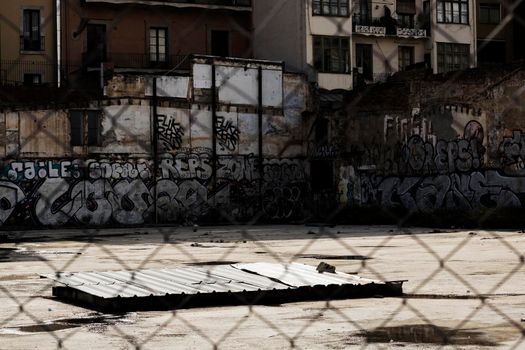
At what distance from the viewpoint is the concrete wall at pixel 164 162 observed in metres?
29.8

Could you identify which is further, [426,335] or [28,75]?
[28,75]

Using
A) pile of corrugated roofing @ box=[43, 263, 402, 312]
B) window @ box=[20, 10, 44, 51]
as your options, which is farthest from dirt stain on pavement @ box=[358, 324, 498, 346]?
window @ box=[20, 10, 44, 51]

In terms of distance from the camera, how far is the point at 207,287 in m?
8.72

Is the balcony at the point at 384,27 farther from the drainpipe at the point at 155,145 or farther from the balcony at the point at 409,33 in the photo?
the drainpipe at the point at 155,145

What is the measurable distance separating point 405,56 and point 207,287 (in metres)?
28.4

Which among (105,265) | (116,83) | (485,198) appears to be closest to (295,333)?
(105,265)

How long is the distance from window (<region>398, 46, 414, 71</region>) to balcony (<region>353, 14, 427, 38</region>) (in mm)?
488

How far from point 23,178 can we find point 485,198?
13.2 metres

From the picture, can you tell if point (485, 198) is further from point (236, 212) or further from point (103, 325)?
point (103, 325)

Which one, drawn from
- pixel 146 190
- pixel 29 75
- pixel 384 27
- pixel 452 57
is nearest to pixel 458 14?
pixel 452 57

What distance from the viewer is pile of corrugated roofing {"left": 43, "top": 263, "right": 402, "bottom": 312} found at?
8234 mm

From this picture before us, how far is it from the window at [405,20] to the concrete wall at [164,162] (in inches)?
236

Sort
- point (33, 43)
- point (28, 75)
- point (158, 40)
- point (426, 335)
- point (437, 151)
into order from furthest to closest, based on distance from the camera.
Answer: point (28, 75), point (437, 151), point (158, 40), point (33, 43), point (426, 335)

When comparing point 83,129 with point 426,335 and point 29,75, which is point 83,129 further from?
point 426,335
